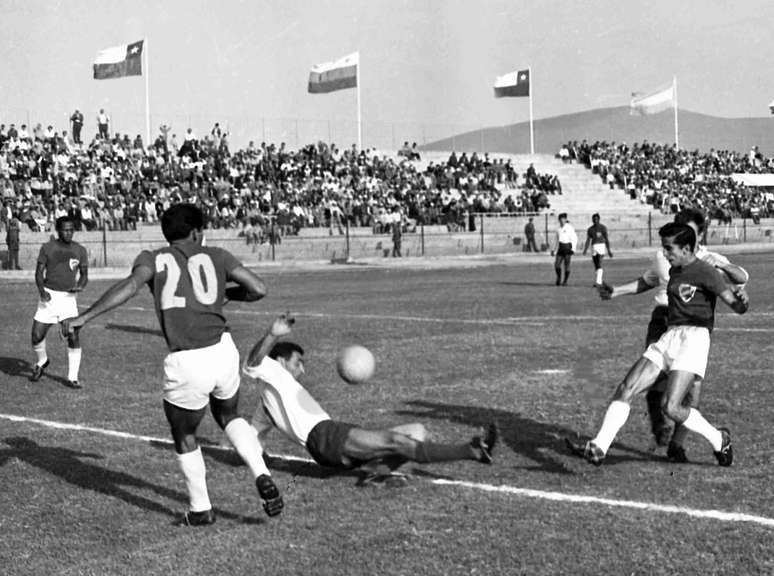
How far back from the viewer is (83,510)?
25.3 ft

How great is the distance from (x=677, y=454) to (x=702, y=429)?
449 millimetres

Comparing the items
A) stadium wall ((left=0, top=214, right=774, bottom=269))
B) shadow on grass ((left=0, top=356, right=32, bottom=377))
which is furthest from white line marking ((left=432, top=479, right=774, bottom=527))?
stadium wall ((left=0, top=214, right=774, bottom=269))

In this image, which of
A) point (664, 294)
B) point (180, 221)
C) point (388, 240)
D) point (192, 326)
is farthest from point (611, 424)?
point (388, 240)

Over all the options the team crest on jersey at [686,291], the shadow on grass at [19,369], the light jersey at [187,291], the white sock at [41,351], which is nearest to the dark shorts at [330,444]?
the light jersey at [187,291]

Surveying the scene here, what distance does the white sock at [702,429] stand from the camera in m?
8.30

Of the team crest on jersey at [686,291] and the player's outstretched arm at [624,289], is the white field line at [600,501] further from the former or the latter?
the player's outstretched arm at [624,289]

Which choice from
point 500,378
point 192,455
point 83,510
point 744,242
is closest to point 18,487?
point 83,510

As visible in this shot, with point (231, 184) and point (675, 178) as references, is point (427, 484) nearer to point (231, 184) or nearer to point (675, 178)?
point (231, 184)

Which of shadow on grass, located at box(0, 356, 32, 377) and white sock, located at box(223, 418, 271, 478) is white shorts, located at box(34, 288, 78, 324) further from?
white sock, located at box(223, 418, 271, 478)

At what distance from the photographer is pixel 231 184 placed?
51.0m

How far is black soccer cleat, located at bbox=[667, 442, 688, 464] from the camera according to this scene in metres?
8.70

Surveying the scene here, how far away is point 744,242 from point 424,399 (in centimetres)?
5452

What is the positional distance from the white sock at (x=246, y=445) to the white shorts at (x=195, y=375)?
287 mm

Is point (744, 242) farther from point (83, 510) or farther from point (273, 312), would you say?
point (83, 510)
